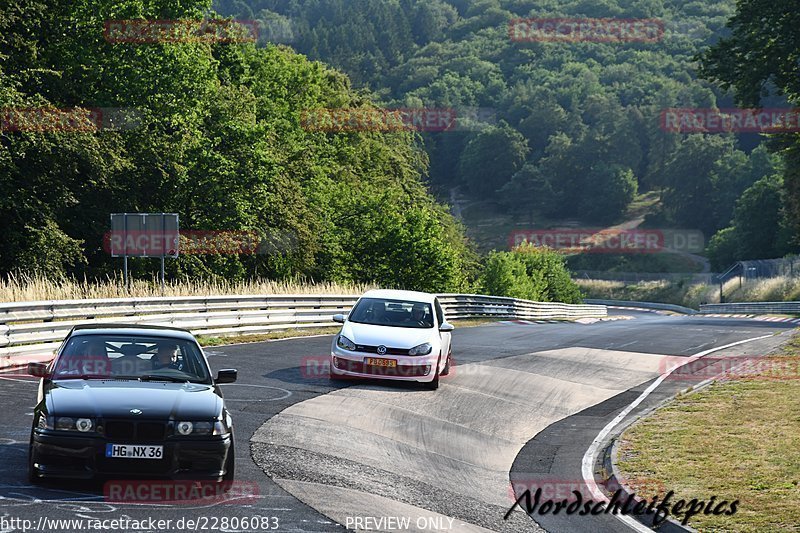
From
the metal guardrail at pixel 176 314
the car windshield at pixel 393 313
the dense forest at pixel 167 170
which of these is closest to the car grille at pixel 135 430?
the car windshield at pixel 393 313

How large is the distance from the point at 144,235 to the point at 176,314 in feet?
9.85

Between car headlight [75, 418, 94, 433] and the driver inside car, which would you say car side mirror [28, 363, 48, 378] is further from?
car headlight [75, 418, 94, 433]

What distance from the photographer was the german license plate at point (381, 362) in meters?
17.6

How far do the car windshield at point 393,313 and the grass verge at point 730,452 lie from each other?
438 centimetres

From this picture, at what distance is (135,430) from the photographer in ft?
28.9

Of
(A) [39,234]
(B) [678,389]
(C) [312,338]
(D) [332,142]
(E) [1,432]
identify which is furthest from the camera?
(D) [332,142]

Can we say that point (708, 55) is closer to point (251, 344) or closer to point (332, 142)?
point (251, 344)

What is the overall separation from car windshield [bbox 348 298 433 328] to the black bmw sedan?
8744 mm

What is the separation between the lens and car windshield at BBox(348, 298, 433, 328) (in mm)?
18625

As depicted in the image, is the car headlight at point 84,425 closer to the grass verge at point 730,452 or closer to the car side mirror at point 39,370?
the car side mirror at point 39,370

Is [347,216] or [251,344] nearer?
[251,344]

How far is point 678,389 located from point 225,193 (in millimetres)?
30316

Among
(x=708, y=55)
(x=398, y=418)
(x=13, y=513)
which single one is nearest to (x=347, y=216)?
(x=708, y=55)

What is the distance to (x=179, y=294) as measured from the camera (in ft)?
88.8
